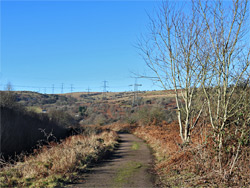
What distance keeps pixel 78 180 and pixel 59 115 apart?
3194 centimetres

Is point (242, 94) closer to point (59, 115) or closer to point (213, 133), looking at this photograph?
point (213, 133)

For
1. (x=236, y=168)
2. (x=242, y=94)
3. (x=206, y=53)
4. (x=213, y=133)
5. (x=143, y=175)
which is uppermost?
(x=206, y=53)

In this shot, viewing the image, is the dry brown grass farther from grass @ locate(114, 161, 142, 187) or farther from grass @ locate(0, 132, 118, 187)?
grass @ locate(0, 132, 118, 187)

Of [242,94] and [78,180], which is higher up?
[242,94]

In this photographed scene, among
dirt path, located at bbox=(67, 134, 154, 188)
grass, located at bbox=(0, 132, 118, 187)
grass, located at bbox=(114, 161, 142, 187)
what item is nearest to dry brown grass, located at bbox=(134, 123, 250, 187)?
dirt path, located at bbox=(67, 134, 154, 188)

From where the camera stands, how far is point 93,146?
13.6 meters

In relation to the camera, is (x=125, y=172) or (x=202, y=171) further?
(x=125, y=172)

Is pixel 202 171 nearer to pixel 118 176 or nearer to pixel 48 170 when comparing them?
pixel 118 176

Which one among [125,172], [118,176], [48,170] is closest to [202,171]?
[118,176]

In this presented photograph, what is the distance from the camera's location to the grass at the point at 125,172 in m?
8.27

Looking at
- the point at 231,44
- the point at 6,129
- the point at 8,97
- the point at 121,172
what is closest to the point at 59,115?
the point at 8,97

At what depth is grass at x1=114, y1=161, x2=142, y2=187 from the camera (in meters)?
8.27

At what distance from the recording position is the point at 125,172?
972cm

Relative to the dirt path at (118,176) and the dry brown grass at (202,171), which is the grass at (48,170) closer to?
the dirt path at (118,176)
